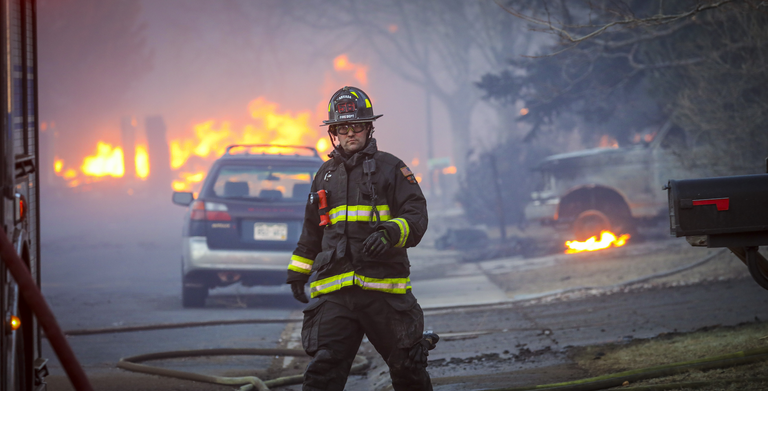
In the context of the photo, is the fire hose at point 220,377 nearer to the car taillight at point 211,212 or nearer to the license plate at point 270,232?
the license plate at point 270,232

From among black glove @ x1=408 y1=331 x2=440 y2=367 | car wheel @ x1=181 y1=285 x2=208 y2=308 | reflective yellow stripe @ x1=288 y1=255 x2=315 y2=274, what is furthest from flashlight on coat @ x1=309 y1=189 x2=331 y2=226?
car wheel @ x1=181 y1=285 x2=208 y2=308

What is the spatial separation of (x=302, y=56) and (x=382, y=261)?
52.6 meters

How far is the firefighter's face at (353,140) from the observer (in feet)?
13.8

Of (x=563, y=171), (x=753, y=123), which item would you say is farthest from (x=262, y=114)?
(x=753, y=123)

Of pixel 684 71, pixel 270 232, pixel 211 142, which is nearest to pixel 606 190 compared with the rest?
pixel 684 71

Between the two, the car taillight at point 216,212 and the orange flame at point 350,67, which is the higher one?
the orange flame at point 350,67

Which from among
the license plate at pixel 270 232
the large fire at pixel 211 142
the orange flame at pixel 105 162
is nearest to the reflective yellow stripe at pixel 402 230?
the license plate at pixel 270 232

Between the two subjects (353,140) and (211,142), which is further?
(211,142)

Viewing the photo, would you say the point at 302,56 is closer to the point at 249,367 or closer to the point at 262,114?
the point at 262,114

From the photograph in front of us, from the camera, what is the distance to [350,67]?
5484cm

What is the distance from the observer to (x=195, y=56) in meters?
50.4

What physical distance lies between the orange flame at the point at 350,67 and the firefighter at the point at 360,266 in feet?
164

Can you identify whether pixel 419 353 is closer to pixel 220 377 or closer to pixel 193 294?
pixel 220 377

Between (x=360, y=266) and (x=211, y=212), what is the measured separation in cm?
494
